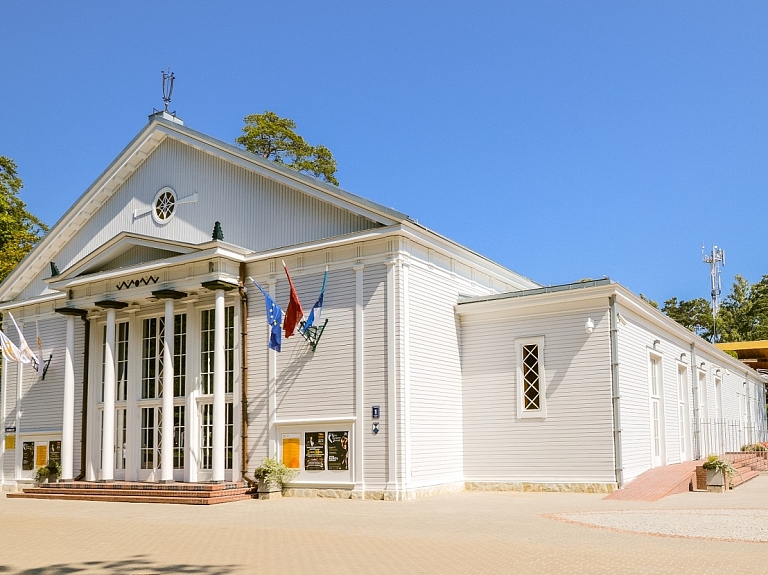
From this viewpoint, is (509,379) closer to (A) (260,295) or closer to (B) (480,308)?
(B) (480,308)

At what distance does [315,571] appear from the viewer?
364 inches

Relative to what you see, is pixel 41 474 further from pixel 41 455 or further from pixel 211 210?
pixel 211 210

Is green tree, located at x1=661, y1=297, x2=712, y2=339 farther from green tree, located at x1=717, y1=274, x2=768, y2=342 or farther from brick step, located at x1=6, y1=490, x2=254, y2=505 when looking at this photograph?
brick step, located at x1=6, y1=490, x2=254, y2=505

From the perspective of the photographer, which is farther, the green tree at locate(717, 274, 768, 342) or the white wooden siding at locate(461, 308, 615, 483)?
the green tree at locate(717, 274, 768, 342)

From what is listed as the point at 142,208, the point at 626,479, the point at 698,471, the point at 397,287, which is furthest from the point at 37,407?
the point at 698,471

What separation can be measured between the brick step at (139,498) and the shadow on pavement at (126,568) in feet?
27.6

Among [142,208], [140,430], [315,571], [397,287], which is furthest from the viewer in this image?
[142,208]

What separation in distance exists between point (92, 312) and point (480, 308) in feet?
36.6

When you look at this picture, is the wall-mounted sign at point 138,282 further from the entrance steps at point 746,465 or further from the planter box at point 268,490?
the entrance steps at point 746,465

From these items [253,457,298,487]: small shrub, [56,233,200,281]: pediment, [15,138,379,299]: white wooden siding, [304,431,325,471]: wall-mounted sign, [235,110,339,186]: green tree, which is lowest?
[253,457,298,487]: small shrub

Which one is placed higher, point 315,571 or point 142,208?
point 142,208

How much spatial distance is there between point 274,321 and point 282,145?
23.7 metres

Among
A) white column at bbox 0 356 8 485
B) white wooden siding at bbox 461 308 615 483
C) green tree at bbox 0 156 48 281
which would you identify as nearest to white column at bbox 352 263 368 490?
white wooden siding at bbox 461 308 615 483

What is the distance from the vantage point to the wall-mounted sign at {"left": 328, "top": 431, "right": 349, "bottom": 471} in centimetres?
1916
